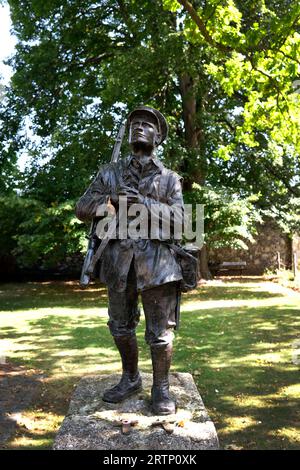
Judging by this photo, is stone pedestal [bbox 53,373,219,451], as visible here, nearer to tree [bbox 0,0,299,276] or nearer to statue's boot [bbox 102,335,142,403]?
statue's boot [bbox 102,335,142,403]

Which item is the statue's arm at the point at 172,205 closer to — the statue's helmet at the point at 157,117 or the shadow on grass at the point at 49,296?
the statue's helmet at the point at 157,117

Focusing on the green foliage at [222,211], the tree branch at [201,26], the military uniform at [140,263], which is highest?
the tree branch at [201,26]

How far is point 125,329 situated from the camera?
402 centimetres

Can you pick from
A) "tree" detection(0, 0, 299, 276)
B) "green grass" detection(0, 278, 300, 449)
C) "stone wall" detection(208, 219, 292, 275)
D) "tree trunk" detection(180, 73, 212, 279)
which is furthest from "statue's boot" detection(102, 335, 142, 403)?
"stone wall" detection(208, 219, 292, 275)

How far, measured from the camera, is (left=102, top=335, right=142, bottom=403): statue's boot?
405 centimetres

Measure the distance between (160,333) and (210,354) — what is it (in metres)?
4.68

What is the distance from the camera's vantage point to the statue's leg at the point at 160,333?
3828mm

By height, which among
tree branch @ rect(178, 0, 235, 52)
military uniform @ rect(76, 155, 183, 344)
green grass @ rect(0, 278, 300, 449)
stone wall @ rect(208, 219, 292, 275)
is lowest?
green grass @ rect(0, 278, 300, 449)

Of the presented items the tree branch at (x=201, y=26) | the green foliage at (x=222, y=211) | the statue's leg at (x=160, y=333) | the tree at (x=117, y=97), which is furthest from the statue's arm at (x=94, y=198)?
the green foliage at (x=222, y=211)

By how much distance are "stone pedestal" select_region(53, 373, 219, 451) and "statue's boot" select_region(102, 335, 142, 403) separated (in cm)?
6

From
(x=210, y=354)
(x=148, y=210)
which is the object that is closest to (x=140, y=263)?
(x=148, y=210)

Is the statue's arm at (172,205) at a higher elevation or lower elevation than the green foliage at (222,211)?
lower

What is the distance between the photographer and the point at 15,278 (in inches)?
898

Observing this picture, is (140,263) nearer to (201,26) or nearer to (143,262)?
(143,262)
